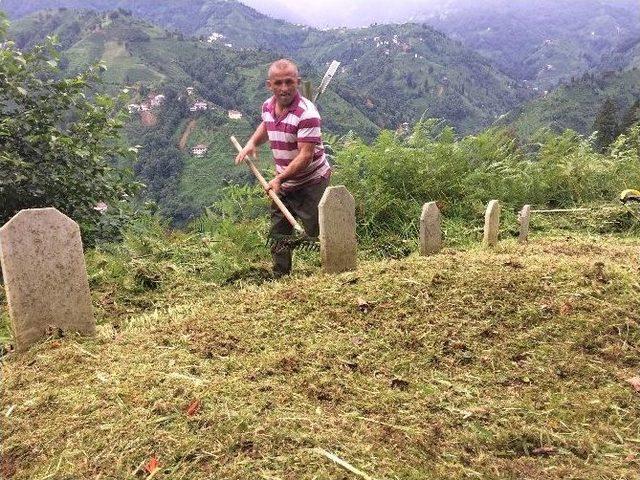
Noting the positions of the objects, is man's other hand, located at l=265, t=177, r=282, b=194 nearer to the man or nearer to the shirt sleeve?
the man

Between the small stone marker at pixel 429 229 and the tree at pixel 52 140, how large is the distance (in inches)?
156

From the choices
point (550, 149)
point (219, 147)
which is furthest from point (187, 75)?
point (550, 149)

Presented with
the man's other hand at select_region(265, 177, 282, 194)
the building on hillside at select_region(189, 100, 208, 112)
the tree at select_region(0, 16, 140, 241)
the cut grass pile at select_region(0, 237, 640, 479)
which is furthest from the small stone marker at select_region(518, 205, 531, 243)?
the building on hillside at select_region(189, 100, 208, 112)

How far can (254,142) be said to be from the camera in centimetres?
514

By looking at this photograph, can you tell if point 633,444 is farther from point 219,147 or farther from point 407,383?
point 219,147

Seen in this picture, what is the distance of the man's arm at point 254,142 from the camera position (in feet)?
→ 16.4

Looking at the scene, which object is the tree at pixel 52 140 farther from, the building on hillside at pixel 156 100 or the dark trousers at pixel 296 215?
the building on hillside at pixel 156 100

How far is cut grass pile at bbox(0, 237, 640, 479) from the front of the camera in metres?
2.00

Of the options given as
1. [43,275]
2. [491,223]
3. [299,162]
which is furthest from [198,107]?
[43,275]

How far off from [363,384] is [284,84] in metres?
2.86

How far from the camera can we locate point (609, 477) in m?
1.89

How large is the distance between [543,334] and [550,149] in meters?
6.65

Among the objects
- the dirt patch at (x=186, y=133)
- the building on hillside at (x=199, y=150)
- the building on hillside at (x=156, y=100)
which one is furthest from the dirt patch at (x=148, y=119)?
the building on hillside at (x=199, y=150)

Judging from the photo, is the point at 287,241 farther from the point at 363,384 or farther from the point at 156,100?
the point at 156,100
